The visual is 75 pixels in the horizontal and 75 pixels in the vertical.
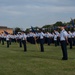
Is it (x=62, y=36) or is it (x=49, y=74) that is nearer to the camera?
(x=49, y=74)

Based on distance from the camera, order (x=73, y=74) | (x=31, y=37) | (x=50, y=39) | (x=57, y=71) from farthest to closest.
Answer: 1. (x=31, y=37)
2. (x=50, y=39)
3. (x=57, y=71)
4. (x=73, y=74)

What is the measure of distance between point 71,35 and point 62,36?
15.9 meters

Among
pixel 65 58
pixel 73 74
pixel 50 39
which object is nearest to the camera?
pixel 73 74

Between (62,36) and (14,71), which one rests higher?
(62,36)

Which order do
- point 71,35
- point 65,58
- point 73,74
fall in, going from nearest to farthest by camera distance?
point 73,74, point 65,58, point 71,35

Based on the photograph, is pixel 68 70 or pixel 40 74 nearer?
pixel 40 74

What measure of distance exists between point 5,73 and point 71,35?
21939 mm

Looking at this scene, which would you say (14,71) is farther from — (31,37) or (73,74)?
(31,37)

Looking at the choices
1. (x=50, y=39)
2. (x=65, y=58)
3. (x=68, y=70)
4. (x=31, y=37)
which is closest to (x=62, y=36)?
(x=65, y=58)

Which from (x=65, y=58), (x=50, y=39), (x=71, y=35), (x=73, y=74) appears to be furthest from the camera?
(x=50, y=39)

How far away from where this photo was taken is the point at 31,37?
163 feet

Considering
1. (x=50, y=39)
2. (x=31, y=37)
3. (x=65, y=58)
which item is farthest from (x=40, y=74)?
(x=31, y=37)

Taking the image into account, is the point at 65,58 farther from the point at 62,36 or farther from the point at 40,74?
the point at 40,74

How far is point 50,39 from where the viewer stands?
44.6 m
